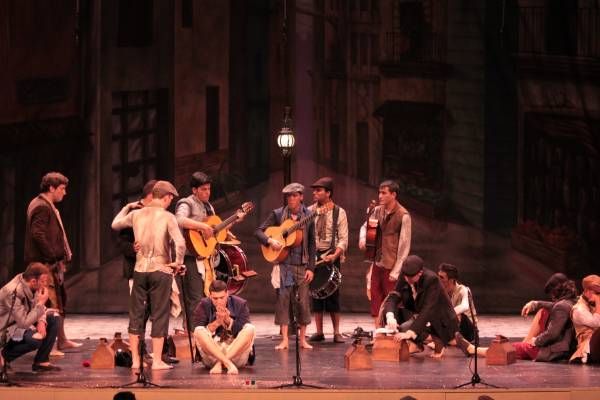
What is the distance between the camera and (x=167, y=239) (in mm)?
11766

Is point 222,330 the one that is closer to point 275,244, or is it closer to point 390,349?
point 275,244

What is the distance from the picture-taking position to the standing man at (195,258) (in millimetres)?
12492

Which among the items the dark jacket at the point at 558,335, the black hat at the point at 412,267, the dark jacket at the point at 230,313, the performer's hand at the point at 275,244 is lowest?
the dark jacket at the point at 558,335

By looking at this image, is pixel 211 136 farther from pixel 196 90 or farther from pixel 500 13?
pixel 500 13

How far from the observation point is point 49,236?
41.4 feet

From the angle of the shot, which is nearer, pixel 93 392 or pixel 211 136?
pixel 93 392

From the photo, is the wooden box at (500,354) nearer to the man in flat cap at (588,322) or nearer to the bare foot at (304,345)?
the man in flat cap at (588,322)

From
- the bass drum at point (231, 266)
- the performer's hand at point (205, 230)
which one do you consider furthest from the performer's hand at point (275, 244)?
the performer's hand at point (205, 230)

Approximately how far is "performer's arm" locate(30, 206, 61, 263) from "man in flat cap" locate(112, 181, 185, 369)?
3.75 feet

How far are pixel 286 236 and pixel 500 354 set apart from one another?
2.14m

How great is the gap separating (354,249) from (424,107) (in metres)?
1.70

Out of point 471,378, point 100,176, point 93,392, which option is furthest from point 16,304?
point 100,176

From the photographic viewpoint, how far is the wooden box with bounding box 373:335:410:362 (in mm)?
12359

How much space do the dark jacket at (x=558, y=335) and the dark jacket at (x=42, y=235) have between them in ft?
13.4
